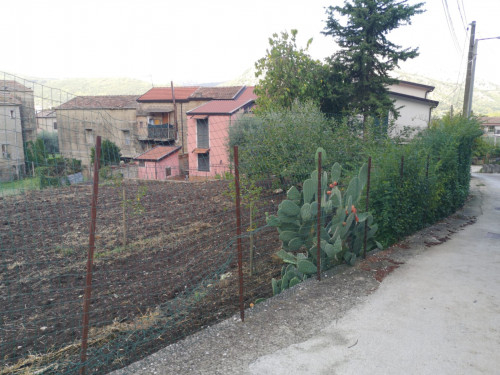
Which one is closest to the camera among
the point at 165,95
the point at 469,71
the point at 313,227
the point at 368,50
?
the point at 313,227

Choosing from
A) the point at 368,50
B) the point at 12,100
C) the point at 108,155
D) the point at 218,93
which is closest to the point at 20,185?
the point at 12,100

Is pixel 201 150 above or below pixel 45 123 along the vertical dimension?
below

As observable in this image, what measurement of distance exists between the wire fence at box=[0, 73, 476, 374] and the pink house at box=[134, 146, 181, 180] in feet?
0.52

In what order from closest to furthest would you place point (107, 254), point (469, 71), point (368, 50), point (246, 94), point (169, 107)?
point (107, 254) → point (368, 50) → point (469, 71) → point (246, 94) → point (169, 107)

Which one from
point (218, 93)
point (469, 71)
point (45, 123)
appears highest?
point (218, 93)

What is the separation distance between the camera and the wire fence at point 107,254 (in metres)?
3.71

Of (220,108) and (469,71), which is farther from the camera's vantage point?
(220,108)

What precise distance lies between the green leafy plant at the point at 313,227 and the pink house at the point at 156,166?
68.7 inches

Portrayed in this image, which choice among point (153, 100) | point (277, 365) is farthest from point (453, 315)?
point (153, 100)

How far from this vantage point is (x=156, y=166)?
4.96 m

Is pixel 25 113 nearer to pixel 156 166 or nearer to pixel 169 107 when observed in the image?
pixel 156 166

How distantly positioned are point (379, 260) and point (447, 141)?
4.65 meters

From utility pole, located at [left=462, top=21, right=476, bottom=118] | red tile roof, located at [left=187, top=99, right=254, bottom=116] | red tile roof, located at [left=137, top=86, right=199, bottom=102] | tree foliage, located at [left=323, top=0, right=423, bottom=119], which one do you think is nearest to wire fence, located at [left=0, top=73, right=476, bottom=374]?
tree foliage, located at [left=323, top=0, right=423, bottom=119]

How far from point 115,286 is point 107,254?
1.54m
